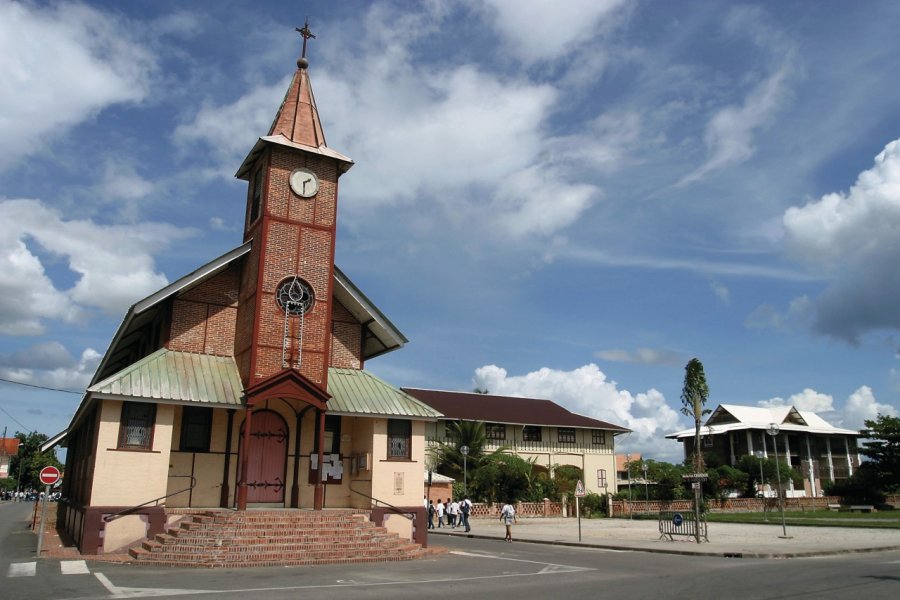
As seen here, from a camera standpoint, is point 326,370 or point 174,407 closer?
point 174,407

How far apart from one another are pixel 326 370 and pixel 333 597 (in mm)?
10457

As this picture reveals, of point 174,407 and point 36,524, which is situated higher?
point 174,407

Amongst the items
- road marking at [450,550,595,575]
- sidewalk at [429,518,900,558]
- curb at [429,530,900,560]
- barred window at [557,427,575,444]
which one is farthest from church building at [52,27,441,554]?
barred window at [557,427,575,444]

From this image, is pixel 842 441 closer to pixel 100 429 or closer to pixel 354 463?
pixel 354 463

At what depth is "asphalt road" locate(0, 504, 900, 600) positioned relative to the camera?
40.5 feet

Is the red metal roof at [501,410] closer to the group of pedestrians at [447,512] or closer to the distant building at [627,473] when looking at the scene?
the distant building at [627,473]

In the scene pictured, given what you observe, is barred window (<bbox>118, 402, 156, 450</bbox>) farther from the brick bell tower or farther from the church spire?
the church spire

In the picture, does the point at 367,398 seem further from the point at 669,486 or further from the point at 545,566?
the point at 669,486

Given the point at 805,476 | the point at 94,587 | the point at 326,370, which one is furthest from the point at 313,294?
the point at 805,476

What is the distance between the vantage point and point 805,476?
242 ft

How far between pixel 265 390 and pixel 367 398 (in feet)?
11.9

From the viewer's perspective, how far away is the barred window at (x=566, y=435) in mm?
57219

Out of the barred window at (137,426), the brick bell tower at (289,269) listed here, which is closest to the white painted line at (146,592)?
the barred window at (137,426)

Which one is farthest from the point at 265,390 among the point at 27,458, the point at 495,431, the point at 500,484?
the point at 27,458
